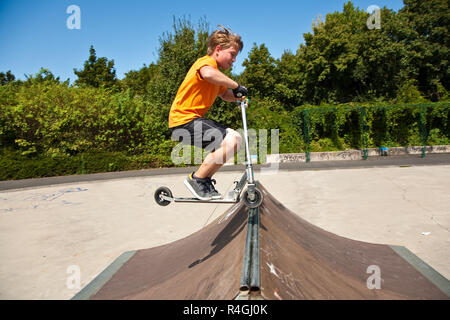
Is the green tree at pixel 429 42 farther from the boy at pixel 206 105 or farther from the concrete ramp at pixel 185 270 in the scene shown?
the concrete ramp at pixel 185 270

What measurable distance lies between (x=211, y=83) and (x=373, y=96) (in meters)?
29.3

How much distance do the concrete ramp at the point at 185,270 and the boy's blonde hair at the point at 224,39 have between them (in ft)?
5.83

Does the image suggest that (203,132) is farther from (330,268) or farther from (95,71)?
(95,71)

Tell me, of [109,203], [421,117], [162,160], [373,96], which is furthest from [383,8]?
[109,203]

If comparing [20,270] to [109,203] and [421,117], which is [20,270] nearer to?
[109,203]

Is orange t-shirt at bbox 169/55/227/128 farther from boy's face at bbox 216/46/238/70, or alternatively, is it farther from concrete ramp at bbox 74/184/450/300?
concrete ramp at bbox 74/184/450/300

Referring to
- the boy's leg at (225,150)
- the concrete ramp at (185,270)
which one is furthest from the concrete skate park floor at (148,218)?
the boy's leg at (225,150)

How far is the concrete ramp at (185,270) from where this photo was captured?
212 cm

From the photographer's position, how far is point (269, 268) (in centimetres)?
208

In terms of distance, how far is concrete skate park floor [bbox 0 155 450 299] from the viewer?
12.9 feet

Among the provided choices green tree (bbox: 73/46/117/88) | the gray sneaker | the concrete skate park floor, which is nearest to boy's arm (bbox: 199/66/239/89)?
the gray sneaker

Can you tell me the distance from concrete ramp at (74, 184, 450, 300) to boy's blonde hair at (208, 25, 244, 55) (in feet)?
5.59

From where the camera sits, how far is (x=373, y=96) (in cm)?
2862

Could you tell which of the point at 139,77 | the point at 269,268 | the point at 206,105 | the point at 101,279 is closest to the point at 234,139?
the point at 206,105
